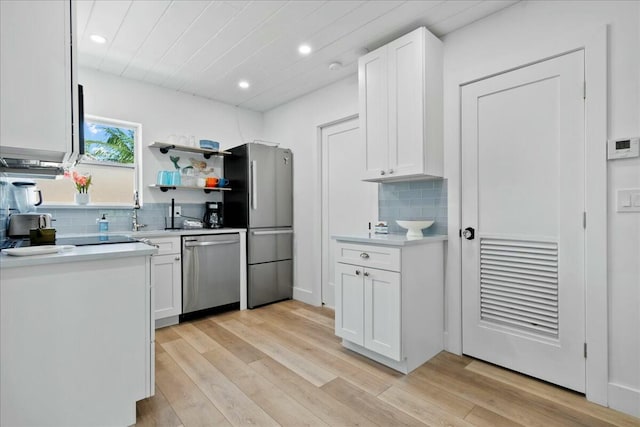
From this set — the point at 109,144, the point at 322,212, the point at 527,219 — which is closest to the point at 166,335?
the point at 322,212

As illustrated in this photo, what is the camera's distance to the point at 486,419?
5.49 feet

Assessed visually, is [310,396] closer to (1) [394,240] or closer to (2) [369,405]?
(2) [369,405]

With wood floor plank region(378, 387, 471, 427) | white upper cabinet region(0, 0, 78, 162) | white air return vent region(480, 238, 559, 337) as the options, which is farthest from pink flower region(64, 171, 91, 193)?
white air return vent region(480, 238, 559, 337)

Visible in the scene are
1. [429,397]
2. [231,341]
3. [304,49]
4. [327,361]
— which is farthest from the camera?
[304,49]

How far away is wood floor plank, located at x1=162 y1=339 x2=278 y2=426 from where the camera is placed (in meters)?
1.71

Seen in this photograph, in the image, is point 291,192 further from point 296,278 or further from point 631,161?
point 631,161

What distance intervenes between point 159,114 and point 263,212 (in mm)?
1668

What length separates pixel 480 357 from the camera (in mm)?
2334

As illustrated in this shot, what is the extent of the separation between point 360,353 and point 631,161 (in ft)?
6.98

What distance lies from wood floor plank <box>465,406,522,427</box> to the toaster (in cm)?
305

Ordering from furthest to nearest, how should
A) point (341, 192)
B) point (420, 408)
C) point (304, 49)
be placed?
point (341, 192)
point (304, 49)
point (420, 408)

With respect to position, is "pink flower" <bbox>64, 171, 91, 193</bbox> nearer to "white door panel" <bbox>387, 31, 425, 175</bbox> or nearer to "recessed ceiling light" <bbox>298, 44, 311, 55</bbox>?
"recessed ceiling light" <bbox>298, 44, 311, 55</bbox>

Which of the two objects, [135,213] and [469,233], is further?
[135,213]

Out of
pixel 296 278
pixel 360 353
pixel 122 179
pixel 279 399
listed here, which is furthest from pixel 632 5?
pixel 122 179
